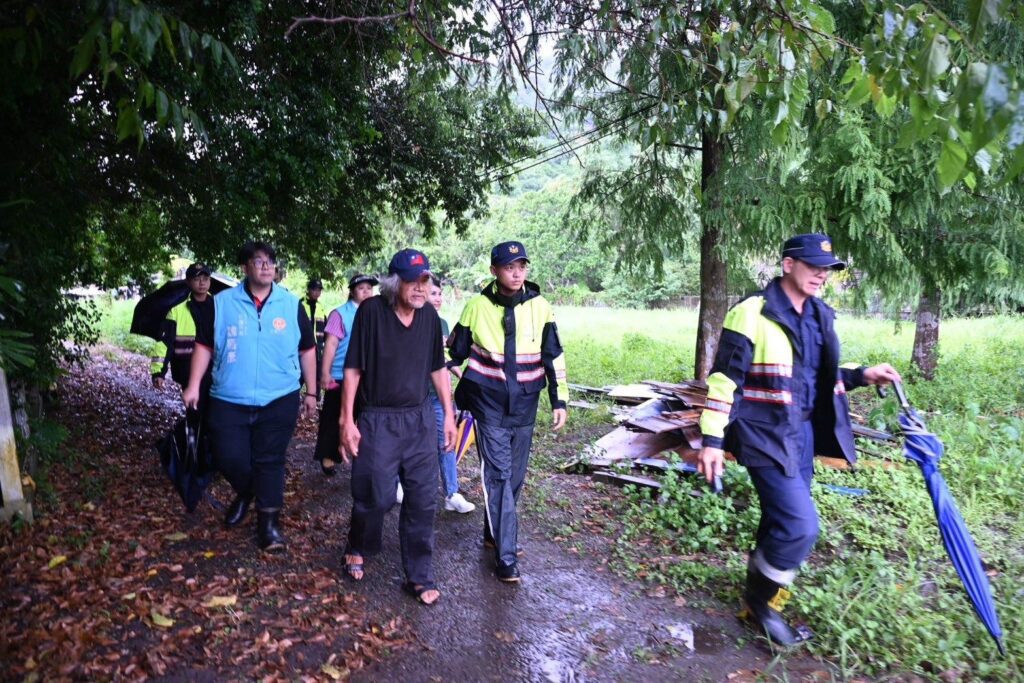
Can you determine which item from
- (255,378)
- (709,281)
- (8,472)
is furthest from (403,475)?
(709,281)

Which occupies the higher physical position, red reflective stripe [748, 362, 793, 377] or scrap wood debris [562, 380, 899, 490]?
red reflective stripe [748, 362, 793, 377]

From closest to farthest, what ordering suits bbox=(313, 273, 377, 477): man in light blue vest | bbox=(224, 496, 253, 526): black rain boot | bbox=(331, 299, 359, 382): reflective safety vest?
bbox=(224, 496, 253, 526): black rain boot, bbox=(313, 273, 377, 477): man in light blue vest, bbox=(331, 299, 359, 382): reflective safety vest

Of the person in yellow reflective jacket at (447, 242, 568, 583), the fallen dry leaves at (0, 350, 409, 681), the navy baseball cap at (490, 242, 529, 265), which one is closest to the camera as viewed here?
the fallen dry leaves at (0, 350, 409, 681)

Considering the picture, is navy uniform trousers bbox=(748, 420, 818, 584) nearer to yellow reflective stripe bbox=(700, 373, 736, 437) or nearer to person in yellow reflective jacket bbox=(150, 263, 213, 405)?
yellow reflective stripe bbox=(700, 373, 736, 437)

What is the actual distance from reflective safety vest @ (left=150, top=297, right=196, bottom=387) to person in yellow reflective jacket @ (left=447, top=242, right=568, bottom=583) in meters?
3.16

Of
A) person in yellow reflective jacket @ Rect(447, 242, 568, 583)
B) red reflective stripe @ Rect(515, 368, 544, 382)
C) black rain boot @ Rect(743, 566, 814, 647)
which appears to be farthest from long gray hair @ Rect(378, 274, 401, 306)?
black rain boot @ Rect(743, 566, 814, 647)

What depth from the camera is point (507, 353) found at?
14.7 ft

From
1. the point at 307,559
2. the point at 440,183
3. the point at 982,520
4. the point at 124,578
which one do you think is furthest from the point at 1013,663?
the point at 440,183

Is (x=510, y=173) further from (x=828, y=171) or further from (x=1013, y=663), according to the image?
(x=1013, y=663)

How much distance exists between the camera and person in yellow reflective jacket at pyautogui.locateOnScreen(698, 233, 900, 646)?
360 cm

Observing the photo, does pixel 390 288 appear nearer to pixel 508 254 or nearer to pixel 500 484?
pixel 508 254

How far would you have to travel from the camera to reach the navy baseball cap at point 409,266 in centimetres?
401

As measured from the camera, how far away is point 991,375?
Result: 1143 centimetres

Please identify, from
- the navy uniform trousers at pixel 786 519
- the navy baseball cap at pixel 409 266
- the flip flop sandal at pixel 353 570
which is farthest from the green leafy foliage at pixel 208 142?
the navy uniform trousers at pixel 786 519
